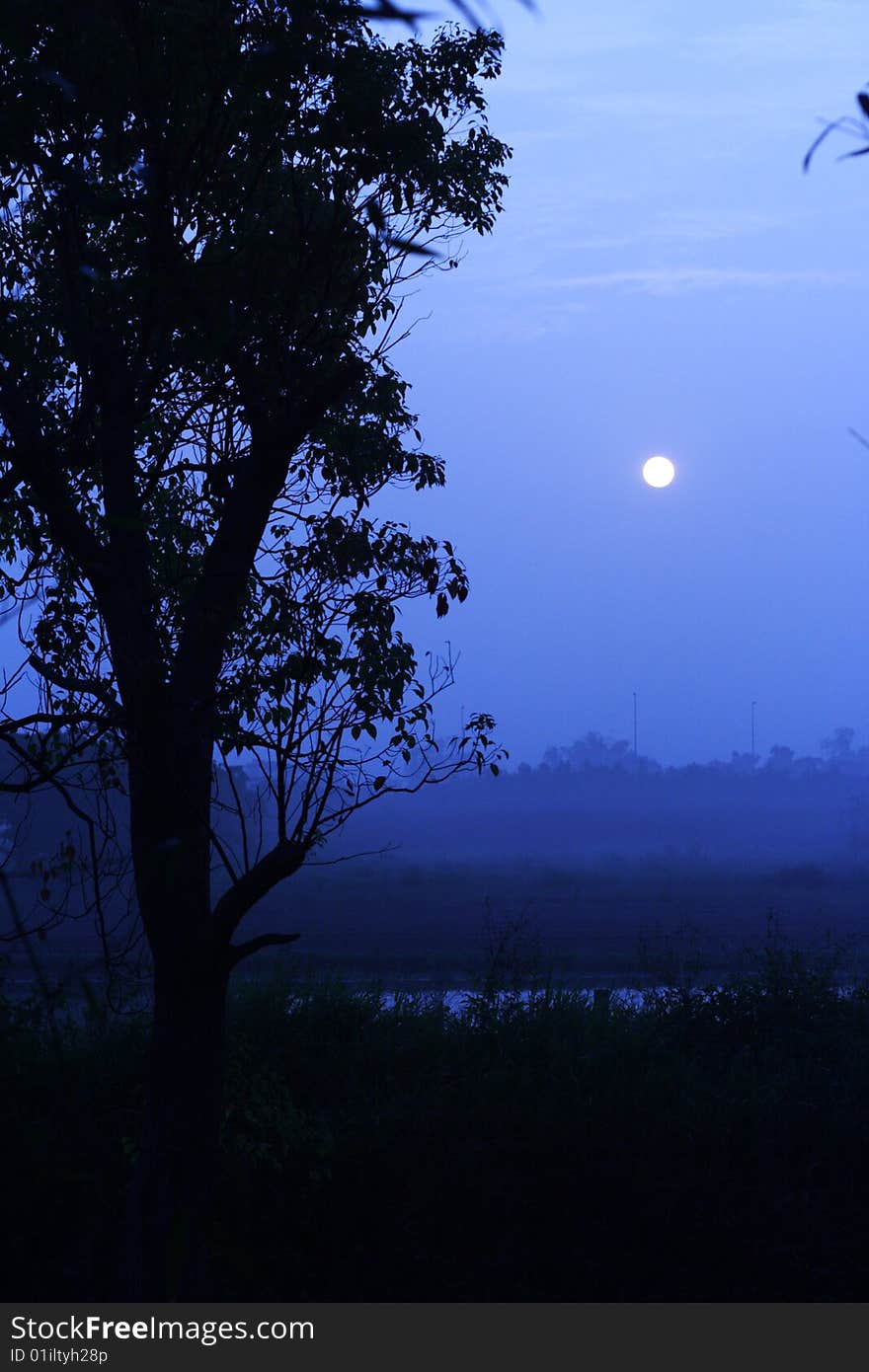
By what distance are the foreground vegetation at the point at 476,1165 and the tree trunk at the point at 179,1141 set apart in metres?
0.85

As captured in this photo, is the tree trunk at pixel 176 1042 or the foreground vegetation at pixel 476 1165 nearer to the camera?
the tree trunk at pixel 176 1042

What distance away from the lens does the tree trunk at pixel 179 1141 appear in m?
6.50

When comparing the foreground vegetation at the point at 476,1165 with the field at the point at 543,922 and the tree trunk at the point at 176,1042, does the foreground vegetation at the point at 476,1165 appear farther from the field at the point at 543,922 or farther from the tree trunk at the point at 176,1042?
the field at the point at 543,922

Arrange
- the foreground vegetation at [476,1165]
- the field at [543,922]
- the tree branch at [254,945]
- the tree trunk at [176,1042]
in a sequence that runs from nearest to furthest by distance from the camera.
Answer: the tree branch at [254,945] → the tree trunk at [176,1042] → the foreground vegetation at [476,1165] → the field at [543,922]

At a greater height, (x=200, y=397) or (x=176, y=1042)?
(x=200, y=397)

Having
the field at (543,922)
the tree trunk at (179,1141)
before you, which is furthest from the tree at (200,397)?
the field at (543,922)

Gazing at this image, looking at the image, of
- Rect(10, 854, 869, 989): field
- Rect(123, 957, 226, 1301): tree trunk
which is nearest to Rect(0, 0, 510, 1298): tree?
Rect(123, 957, 226, 1301): tree trunk

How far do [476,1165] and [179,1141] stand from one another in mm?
3807

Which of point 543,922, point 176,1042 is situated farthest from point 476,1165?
point 543,922

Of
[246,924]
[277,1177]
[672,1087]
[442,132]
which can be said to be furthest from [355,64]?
[246,924]

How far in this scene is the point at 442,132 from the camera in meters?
7.61

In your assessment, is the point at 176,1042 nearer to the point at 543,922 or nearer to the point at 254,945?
the point at 254,945

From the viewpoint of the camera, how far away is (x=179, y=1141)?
6598mm

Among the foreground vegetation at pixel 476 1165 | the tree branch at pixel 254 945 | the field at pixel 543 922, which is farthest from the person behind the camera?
the field at pixel 543 922
